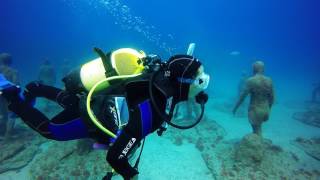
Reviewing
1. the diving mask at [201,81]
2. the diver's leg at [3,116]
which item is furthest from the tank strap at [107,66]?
the diver's leg at [3,116]

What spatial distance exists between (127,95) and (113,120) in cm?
43

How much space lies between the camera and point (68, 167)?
6.64 meters

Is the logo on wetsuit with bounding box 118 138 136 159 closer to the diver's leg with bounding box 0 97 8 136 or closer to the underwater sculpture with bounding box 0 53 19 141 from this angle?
the underwater sculpture with bounding box 0 53 19 141

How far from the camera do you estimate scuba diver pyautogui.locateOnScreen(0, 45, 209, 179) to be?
298 cm

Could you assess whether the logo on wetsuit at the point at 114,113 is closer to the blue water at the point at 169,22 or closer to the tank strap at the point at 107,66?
the tank strap at the point at 107,66

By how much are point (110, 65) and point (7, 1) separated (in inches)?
4192

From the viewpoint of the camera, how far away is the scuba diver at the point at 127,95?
2979mm

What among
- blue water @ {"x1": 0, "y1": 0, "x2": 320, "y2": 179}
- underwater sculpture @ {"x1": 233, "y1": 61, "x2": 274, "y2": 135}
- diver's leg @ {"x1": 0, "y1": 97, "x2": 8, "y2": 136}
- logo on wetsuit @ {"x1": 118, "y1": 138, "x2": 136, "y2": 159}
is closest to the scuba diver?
logo on wetsuit @ {"x1": 118, "y1": 138, "x2": 136, "y2": 159}

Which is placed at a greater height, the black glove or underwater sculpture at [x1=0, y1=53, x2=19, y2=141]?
the black glove

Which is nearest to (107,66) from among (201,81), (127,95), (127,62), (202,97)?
(127,62)

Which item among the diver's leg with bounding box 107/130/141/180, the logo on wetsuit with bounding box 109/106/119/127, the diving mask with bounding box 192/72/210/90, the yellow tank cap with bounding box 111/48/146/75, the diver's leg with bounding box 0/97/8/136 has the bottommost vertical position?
the diver's leg with bounding box 0/97/8/136

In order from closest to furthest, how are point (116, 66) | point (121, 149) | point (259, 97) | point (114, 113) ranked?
point (121, 149)
point (114, 113)
point (116, 66)
point (259, 97)

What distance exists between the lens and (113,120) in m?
3.38

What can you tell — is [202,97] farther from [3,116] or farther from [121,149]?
[3,116]
